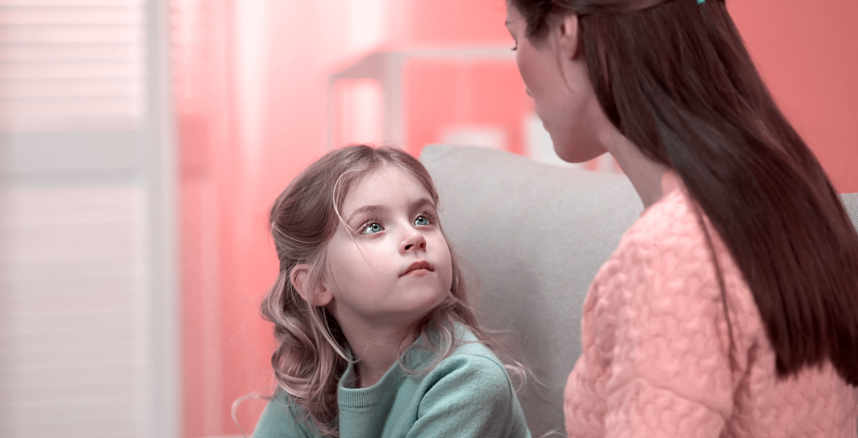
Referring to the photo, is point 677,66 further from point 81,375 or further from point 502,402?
point 81,375

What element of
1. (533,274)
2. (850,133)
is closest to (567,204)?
(533,274)

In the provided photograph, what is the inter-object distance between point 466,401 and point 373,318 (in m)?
0.18

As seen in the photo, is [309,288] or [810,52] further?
[810,52]

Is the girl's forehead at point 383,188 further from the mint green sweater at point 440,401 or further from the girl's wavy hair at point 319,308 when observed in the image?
the mint green sweater at point 440,401

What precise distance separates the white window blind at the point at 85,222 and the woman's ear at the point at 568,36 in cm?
189

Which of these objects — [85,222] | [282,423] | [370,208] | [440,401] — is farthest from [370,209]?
[85,222]

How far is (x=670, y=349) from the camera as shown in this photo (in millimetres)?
566

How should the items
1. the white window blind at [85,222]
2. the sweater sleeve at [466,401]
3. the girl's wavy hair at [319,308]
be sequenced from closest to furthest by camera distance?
the sweater sleeve at [466,401]
the girl's wavy hair at [319,308]
the white window blind at [85,222]

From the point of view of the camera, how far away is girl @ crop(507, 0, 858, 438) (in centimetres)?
57

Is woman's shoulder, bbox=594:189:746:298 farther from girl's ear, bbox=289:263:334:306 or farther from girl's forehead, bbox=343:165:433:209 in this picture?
girl's ear, bbox=289:263:334:306

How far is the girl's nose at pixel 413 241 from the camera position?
1.04m

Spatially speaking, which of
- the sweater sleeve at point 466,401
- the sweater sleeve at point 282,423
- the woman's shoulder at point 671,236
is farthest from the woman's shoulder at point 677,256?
the sweater sleeve at point 282,423

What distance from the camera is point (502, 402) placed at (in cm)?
103

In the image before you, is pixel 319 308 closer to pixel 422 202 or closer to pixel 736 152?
pixel 422 202
